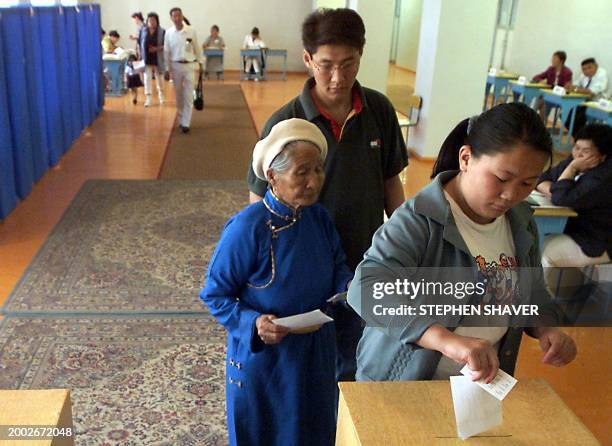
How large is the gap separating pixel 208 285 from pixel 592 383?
2.38 metres

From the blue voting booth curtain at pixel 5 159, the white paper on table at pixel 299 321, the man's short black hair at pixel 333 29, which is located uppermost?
the man's short black hair at pixel 333 29

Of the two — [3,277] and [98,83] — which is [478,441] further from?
[98,83]

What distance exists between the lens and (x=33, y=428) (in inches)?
45.1

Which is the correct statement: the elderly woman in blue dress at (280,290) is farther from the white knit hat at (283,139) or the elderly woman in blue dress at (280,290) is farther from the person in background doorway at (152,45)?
the person in background doorway at (152,45)

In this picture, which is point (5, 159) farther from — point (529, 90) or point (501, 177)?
point (529, 90)

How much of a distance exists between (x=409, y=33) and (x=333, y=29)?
58.7ft

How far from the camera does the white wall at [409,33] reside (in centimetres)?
1814

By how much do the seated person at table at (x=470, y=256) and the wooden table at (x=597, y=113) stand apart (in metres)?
7.16

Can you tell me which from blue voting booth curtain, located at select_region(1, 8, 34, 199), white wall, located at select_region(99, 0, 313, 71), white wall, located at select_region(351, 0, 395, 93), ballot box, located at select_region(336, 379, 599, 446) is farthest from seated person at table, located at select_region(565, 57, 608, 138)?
ballot box, located at select_region(336, 379, 599, 446)

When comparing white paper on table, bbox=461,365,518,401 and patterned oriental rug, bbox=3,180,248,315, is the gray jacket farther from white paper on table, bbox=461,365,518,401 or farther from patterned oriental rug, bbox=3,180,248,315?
patterned oriental rug, bbox=3,180,248,315

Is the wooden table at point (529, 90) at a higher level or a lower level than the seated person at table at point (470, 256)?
A: lower

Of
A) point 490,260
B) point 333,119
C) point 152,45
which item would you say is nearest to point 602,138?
point 333,119

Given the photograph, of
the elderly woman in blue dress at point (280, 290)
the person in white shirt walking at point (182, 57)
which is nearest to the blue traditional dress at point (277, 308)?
the elderly woman in blue dress at point (280, 290)

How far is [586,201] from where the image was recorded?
11.8 feet
